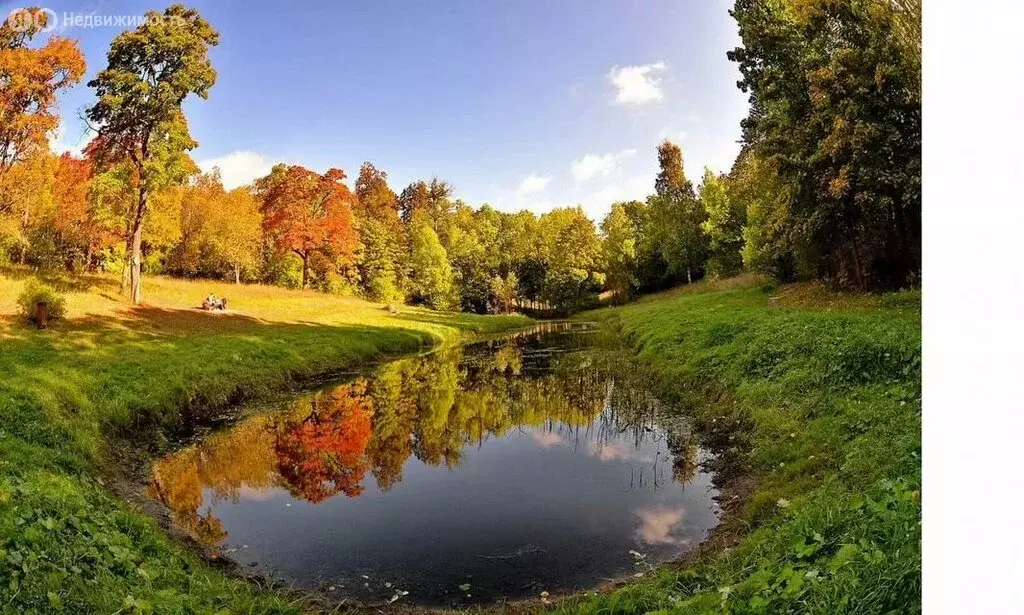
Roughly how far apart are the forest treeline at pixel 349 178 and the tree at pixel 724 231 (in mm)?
137

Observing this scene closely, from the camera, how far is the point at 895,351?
1106cm

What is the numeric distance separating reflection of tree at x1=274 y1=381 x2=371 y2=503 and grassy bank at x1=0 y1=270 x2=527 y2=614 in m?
2.68

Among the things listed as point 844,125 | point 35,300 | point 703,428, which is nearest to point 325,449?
point 703,428

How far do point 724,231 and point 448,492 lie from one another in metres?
41.8

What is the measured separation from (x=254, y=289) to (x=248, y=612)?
3702 cm

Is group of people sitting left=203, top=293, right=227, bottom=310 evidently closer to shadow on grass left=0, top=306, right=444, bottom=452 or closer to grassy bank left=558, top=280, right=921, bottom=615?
shadow on grass left=0, top=306, right=444, bottom=452

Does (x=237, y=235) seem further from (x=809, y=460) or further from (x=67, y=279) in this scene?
(x=809, y=460)

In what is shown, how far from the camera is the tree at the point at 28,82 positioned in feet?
69.2

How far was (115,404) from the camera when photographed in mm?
13266

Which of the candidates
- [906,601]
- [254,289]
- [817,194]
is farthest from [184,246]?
[906,601]

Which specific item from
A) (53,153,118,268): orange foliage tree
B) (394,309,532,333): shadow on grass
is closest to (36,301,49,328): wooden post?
(53,153,118,268): orange foliage tree

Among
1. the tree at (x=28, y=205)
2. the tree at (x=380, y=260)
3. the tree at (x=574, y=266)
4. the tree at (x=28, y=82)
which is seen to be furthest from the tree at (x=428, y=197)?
the tree at (x=28, y=82)

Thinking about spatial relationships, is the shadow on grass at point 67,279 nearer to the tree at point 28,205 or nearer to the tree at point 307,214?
the tree at point 28,205
